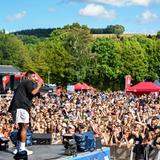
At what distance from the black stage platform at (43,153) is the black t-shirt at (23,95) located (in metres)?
0.90

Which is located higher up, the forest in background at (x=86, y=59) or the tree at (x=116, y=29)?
the tree at (x=116, y=29)

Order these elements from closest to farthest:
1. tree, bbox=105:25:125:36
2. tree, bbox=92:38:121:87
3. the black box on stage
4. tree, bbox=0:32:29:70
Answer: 1. the black box on stage
2. tree, bbox=0:32:29:70
3. tree, bbox=92:38:121:87
4. tree, bbox=105:25:125:36

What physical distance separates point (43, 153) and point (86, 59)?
6735 cm

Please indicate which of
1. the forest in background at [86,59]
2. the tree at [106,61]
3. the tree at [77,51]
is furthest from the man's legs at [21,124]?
the tree at [106,61]

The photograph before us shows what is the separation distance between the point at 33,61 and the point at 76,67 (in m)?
5.74

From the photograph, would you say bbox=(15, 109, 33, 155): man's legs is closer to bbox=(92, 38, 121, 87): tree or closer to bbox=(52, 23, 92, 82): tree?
bbox=(52, 23, 92, 82): tree

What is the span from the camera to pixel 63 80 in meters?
72.4

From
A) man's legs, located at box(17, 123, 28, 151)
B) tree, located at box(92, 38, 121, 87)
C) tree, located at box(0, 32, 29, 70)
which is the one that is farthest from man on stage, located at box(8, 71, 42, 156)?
tree, located at box(92, 38, 121, 87)

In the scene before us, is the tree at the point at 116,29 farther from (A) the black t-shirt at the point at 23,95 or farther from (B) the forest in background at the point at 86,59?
(A) the black t-shirt at the point at 23,95

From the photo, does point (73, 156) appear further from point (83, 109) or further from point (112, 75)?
point (112, 75)

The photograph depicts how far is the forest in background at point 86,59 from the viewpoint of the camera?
72938 millimetres

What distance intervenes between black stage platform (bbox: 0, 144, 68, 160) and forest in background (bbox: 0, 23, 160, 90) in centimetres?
5919

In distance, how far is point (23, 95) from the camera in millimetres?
9688

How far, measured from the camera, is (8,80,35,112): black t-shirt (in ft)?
31.7
